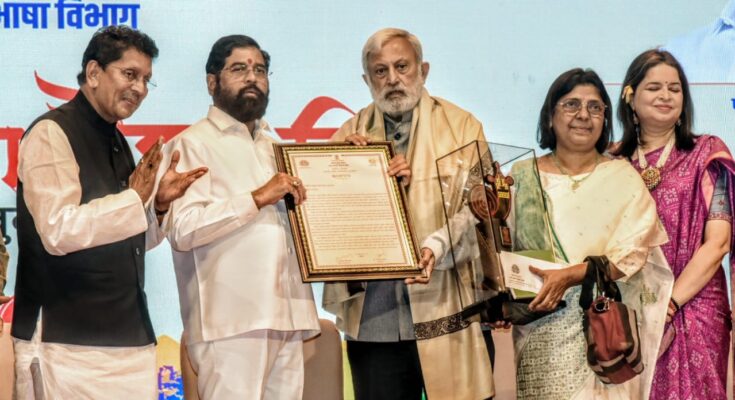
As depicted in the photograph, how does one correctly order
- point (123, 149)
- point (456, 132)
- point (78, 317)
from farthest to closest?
point (456, 132) → point (123, 149) → point (78, 317)

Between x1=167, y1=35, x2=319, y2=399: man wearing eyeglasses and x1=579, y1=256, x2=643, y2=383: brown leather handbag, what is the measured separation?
101cm

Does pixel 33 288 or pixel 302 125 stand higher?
pixel 302 125

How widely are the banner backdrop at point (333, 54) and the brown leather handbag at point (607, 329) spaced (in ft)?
3.66

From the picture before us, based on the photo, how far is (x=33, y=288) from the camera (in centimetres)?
382

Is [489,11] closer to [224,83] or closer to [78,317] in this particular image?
[224,83]

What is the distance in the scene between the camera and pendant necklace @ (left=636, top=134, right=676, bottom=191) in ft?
15.0

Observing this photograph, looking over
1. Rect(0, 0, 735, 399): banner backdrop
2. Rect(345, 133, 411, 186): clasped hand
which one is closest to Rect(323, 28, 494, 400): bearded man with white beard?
Rect(345, 133, 411, 186): clasped hand

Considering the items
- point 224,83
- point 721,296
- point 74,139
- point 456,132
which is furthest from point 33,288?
→ point 721,296

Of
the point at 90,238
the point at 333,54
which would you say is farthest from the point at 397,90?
the point at 90,238

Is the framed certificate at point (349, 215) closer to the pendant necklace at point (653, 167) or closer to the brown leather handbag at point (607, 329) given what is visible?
the brown leather handbag at point (607, 329)

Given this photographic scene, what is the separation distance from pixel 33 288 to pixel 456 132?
169cm

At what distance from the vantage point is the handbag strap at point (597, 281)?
13.7 ft

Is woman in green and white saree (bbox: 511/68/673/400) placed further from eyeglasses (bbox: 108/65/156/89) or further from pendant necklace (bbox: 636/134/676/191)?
eyeglasses (bbox: 108/65/156/89)

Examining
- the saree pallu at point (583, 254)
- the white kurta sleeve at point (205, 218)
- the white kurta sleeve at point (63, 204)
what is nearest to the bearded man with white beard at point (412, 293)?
the saree pallu at point (583, 254)
